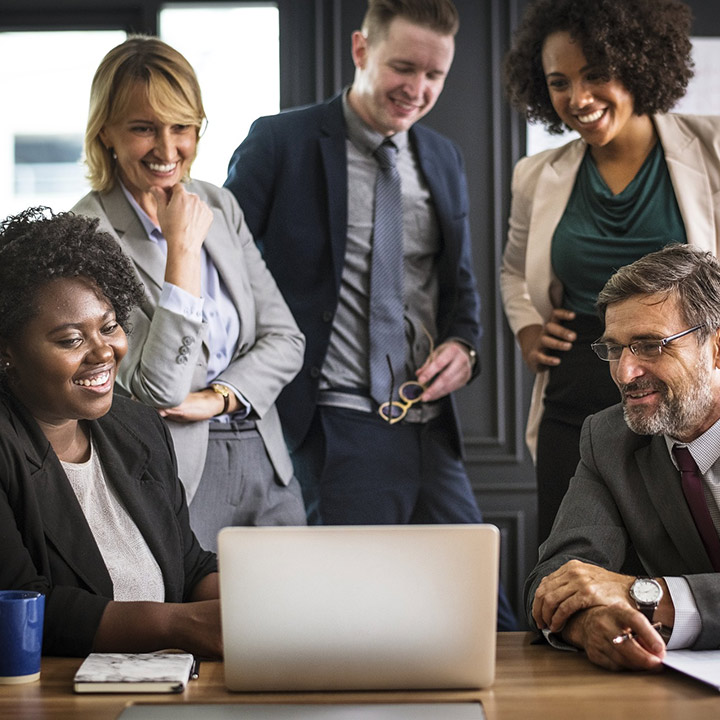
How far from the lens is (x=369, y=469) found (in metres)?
3.11

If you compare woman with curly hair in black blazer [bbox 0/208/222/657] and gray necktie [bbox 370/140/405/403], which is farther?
gray necktie [bbox 370/140/405/403]

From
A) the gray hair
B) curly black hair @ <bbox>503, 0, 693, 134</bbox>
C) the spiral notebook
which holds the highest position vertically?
curly black hair @ <bbox>503, 0, 693, 134</bbox>

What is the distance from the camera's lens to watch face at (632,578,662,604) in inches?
62.7

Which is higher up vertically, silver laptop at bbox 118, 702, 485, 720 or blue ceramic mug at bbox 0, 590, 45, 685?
blue ceramic mug at bbox 0, 590, 45, 685

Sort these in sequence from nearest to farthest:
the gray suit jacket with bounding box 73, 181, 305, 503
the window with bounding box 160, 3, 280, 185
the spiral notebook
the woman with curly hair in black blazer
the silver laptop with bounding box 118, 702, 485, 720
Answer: the silver laptop with bounding box 118, 702, 485, 720, the spiral notebook, the woman with curly hair in black blazer, the gray suit jacket with bounding box 73, 181, 305, 503, the window with bounding box 160, 3, 280, 185

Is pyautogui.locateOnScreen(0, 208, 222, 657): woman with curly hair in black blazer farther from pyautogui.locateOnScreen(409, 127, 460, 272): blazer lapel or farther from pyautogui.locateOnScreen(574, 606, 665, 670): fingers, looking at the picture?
pyautogui.locateOnScreen(409, 127, 460, 272): blazer lapel

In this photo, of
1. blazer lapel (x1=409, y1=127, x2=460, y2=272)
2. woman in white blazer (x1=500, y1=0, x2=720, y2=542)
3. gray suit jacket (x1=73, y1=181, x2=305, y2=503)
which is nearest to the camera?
gray suit jacket (x1=73, y1=181, x2=305, y2=503)

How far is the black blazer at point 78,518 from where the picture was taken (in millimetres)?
1596

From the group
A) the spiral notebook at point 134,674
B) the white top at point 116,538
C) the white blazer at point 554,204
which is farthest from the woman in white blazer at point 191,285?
the spiral notebook at point 134,674

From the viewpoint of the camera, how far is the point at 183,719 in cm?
124

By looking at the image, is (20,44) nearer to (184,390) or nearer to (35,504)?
(184,390)

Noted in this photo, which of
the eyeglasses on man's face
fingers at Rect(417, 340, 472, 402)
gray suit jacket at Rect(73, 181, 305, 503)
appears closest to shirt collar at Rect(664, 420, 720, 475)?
the eyeglasses on man's face

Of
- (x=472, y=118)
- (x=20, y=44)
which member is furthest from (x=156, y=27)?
(x=472, y=118)

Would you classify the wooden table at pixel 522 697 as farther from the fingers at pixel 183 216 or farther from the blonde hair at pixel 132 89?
the blonde hair at pixel 132 89
